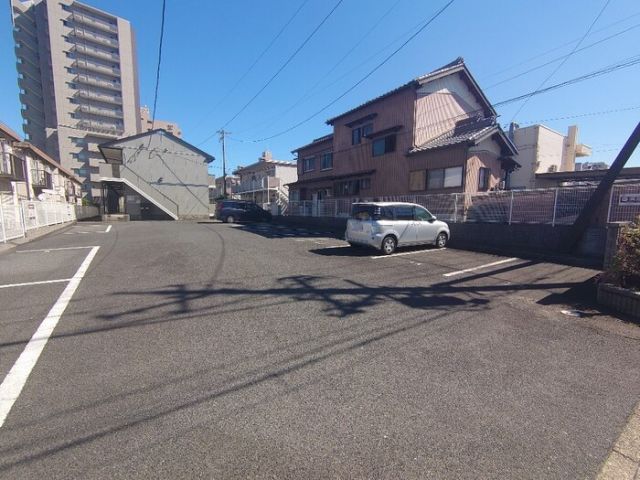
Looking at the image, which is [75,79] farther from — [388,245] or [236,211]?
[388,245]

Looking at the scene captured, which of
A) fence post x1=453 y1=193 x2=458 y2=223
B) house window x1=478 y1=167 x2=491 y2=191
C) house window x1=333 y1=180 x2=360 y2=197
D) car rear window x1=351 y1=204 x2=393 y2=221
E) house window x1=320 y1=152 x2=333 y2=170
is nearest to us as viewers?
car rear window x1=351 y1=204 x2=393 y2=221

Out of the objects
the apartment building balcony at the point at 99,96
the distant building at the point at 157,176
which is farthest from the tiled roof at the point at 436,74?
the apartment building balcony at the point at 99,96

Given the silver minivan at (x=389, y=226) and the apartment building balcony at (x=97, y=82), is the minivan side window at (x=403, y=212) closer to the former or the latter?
the silver minivan at (x=389, y=226)

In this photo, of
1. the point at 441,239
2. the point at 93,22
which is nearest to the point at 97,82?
the point at 93,22

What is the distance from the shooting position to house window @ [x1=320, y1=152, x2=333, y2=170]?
24.5 meters

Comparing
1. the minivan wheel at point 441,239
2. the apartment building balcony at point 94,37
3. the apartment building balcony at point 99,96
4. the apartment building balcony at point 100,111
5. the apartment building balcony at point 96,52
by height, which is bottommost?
the minivan wheel at point 441,239

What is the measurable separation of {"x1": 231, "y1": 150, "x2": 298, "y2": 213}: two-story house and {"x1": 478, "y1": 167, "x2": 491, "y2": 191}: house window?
2085 centimetres

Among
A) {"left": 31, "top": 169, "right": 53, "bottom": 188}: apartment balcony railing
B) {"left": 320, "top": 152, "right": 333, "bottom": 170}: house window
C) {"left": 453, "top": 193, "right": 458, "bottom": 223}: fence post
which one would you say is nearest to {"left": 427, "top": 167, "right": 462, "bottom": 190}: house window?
{"left": 453, "top": 193, "right": 458, "bottom": 223}: fence post

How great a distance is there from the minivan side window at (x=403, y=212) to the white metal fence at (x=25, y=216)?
12701 mm

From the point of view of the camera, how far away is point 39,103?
54656 millimetres

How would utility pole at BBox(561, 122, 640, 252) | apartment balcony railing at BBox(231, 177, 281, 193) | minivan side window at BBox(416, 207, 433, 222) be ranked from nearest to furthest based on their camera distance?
1. utility pole at BBox(561, 122, 640, 252)
2. minivan side window at BBox(416, 207, 433, 222)
3. apartment balcony railing at BBox(231, 177, 281, 193)

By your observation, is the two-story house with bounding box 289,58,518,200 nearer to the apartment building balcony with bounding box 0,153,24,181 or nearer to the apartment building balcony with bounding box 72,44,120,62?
the apartment building balcony with bounding box 0,153,24,181

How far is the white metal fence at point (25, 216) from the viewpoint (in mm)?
9930

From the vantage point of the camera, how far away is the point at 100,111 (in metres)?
53.2
